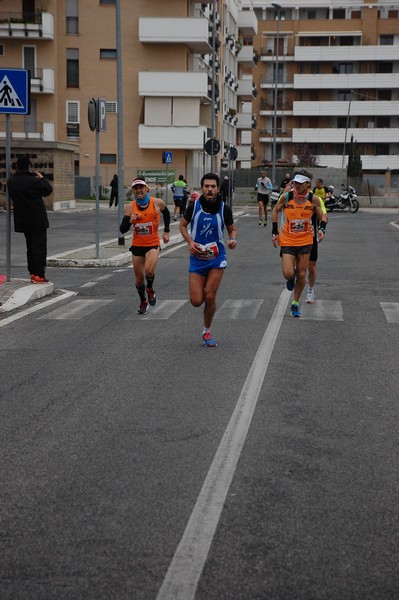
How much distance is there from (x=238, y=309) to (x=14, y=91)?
16.5 feet

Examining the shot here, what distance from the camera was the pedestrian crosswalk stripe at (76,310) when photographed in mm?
13000

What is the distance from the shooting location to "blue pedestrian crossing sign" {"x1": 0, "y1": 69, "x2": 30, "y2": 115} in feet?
51.0

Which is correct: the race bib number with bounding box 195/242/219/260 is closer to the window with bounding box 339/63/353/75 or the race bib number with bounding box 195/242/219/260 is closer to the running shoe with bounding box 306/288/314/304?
the running shoe with bounding box 306/288/314/304

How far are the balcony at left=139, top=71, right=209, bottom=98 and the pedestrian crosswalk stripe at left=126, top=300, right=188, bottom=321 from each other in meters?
48.2

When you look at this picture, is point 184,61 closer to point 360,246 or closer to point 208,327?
point 360,246

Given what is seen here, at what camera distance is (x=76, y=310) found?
538 inches

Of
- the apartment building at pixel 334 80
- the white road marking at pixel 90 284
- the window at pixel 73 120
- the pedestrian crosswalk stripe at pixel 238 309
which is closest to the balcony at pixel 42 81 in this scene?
the window at pixel 73 120

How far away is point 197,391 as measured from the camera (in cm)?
828

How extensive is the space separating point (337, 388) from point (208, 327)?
102 inches

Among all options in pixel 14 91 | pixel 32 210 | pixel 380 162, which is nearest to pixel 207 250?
pixel 32 210

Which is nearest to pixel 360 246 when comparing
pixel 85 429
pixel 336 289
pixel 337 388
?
pixel 336 289

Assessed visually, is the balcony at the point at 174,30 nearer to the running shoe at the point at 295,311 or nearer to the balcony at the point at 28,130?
the balcony at the point at 28,130

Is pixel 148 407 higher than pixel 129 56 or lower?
lower

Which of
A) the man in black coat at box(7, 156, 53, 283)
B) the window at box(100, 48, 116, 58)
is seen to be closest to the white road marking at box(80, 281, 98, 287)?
the man in black coat at box(7, 156, 53, 283)
